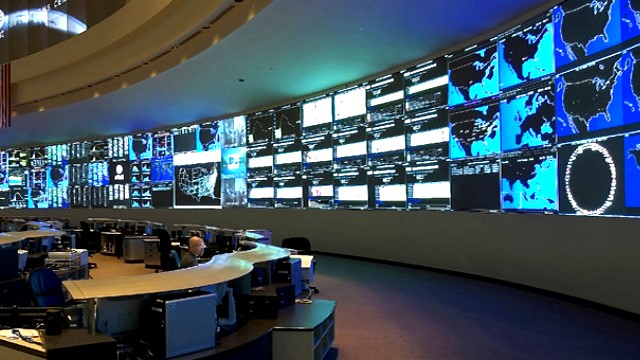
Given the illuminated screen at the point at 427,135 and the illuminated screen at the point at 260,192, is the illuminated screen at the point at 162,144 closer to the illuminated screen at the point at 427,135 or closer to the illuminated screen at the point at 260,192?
the illuminated screen at the point at 260,192

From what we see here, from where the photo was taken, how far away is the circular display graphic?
5.89 metres

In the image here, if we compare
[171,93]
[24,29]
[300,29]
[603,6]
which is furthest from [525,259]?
[24,29]

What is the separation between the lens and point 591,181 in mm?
6145

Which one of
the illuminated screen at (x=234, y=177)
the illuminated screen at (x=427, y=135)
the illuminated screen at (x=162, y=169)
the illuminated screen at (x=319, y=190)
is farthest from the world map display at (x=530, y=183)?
the illuminated screen at (x=162, y=169)

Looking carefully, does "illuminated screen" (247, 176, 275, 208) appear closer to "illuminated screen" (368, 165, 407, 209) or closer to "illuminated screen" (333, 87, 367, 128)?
"illuminated screen" (333, 87, 367, 128)

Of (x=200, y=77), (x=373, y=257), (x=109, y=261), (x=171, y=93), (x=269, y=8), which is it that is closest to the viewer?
(x=269, y=8)

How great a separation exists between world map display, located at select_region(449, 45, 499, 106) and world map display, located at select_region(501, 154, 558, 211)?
121 centimetres

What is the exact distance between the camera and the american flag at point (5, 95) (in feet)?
41.5

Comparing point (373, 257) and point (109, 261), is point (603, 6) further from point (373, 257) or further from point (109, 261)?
point (109, 261)

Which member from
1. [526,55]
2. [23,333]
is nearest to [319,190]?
[526,55]

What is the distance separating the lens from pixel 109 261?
40.6ft

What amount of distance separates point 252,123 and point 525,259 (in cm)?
850

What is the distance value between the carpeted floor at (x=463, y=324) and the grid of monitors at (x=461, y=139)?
1.24 meters

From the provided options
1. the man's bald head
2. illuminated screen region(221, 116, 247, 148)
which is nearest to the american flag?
illuminated screen region(221, 116, 247, 148)
